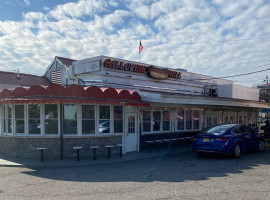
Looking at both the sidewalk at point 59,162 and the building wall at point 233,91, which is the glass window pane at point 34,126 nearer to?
the sidewalk at point 59,162

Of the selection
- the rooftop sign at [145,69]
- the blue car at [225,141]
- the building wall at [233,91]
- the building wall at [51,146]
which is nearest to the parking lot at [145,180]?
the blue car at [225,141]

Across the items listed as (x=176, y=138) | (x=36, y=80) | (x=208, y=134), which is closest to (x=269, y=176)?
(x=208, y=134)

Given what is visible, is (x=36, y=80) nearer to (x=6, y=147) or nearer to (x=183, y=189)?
(x=6, y=147)

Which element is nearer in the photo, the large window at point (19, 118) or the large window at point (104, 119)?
the large window at point (19, 118)

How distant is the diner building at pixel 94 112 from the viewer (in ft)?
36.0

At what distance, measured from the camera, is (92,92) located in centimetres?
1095

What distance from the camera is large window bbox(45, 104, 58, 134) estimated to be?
11.2 metres

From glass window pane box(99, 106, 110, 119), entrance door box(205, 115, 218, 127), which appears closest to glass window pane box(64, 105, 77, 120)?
glass window pane box(99, 106, 110, 119)

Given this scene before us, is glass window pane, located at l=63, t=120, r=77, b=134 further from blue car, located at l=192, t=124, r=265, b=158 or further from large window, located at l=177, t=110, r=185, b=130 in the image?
large window, located at l=177, t=110, r=185, b=130

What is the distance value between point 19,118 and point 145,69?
831 cm

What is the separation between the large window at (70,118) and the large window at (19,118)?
6.86 feet

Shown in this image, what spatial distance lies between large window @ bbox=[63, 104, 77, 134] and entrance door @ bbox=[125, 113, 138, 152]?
104 inches

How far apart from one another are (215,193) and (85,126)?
6.75 m

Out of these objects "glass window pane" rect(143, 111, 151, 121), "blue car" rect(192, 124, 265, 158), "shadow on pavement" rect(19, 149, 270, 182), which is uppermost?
"glass window pane" rect(143, 111, 151, 121)
